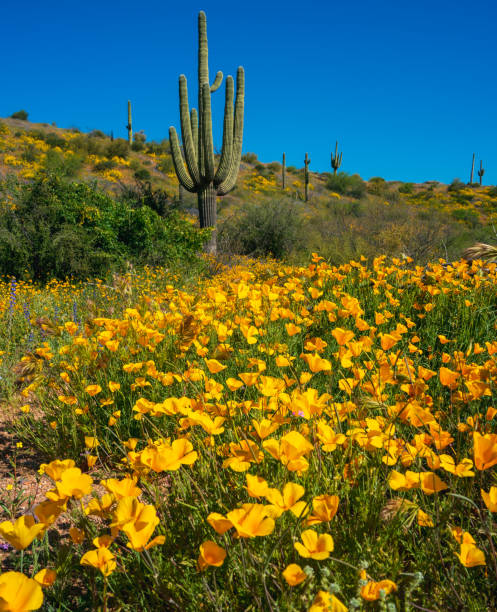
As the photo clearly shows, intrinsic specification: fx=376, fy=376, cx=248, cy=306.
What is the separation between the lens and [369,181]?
43.4 meters

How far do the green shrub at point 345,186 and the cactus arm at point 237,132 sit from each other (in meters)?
26.7

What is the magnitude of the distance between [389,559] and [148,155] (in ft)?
114

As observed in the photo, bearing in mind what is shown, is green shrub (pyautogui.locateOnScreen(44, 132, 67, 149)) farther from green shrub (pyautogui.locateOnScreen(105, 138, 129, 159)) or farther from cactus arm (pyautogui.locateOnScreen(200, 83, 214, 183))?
cactus arm (pyautogui.locateOnScreen(200, 83, 214, 183))

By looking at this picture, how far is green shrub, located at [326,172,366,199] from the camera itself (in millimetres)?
35969

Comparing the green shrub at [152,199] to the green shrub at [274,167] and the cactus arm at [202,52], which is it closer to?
the cactus arm at [202,52]

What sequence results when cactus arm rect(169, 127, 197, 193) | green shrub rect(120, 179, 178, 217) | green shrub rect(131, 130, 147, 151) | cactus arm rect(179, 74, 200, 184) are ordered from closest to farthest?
cactus arm rect(179, 74, 200, 184) → cactus arm rect(169, 127, 197, 193) → green shrub rect(120, 179, 178, 217) → green shrub rect(131, 130, 147, 151)

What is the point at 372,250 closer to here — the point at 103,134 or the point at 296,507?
the point at 296,507

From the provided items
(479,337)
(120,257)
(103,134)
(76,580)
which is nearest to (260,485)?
(76,580)

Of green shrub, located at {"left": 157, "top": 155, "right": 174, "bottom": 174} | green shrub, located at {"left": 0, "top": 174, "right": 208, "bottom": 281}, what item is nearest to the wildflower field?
green shrub, located at {"left": 0, "top": 174, "right": 208, "bottom": 281}

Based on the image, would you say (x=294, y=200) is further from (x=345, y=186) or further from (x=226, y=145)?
(x=345, y=186)

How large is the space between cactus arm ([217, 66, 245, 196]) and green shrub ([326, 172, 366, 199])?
26706mm

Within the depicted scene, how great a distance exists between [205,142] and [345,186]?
28.5 metres

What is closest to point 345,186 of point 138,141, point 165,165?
point 165,165

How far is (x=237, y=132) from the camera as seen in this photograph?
37.6ft
